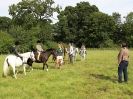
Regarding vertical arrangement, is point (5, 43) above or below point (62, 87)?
above

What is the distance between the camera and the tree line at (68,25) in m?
84.2

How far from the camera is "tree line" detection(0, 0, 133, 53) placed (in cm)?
8419

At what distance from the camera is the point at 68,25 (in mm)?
100812

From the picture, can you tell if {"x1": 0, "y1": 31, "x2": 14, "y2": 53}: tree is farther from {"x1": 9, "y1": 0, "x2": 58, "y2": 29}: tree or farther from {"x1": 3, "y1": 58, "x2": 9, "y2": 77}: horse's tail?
{"x1": 3, "y1": 58, "x2": 9, "y2": 77}: horse's tail

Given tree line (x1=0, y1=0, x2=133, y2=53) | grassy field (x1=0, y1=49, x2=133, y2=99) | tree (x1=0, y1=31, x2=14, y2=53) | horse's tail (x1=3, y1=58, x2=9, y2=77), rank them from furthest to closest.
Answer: tree line (x1=0, y1=0, x2=133, y2=53)
tree (x1=0, y1=31, x2=14, y2=53)
horse's tail (x1=3, y1=58, x2=9, y2=77)
grassy field (x1=0, y1=49, x2=133, y2=99)

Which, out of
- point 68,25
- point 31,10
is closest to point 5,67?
point 31,10

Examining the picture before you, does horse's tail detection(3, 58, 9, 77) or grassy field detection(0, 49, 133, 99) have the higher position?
horse's tail detection(3, 58, 9, 77)

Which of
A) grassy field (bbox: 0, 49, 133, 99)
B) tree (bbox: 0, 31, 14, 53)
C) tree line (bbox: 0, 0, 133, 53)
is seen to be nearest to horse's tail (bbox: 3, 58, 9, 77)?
grassy field (bbox: 0, 49, 133, 99)

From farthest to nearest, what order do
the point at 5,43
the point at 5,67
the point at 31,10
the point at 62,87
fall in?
1. the point at 31,10
2. the point at 5,43
3. the point at 5,67
4. the point at 62,87

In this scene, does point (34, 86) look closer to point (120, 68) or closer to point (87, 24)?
point (120, 68)

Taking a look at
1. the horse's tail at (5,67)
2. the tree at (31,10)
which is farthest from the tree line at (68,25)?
the horse's tail at (5,67)

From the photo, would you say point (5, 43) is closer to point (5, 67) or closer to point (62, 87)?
point (5, 67)

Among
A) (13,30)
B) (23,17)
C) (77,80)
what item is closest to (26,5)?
(23,17)

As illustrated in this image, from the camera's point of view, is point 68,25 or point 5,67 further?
point 68,25
